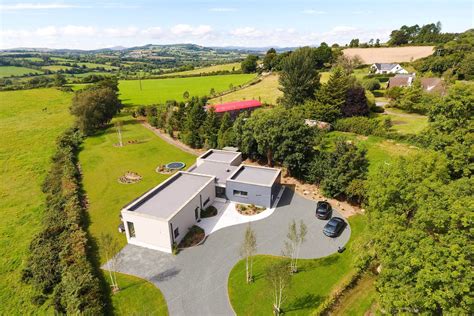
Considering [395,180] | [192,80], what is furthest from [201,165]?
[192,80]

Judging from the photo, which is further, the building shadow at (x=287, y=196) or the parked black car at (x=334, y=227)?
the building shadow at (x=287, y=196)

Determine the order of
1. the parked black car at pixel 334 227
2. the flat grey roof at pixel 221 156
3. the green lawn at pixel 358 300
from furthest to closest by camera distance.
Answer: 1. the flat grey roof at pixel 221 156
2. the parked black car at pixel 334 227
3. the green lawn at pixel 358 300

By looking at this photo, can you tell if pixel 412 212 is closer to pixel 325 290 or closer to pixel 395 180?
pixel 395 180

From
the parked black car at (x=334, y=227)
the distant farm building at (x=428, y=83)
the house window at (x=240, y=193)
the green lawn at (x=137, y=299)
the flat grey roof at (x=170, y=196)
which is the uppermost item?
the distant farm building at (x=428, y=83)

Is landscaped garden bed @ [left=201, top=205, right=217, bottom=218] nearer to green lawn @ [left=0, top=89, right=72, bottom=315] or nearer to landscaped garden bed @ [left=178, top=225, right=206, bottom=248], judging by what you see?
landscaped garden bed @ [left=178, top=225, right=206, bottom=248]

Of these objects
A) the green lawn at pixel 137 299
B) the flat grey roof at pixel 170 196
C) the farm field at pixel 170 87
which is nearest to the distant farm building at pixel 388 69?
the farm field at pixel 170 87

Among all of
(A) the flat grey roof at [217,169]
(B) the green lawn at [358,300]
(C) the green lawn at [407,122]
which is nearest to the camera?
(B) the green lawn at [358,300]

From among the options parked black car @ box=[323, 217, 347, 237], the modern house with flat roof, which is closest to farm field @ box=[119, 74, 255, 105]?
the modern house with flat roof

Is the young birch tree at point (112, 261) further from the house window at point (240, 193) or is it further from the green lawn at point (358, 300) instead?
the green lawn at point (358, 300)
